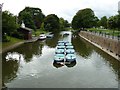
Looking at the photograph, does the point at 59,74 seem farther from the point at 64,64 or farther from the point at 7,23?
the point at 7,23

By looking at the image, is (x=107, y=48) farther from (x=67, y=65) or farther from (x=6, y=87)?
(x=6, y=87)

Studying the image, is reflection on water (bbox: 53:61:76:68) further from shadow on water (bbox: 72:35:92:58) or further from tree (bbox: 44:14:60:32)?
tree (bbox: 44:14:60:32)

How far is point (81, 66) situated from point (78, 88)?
13394mm

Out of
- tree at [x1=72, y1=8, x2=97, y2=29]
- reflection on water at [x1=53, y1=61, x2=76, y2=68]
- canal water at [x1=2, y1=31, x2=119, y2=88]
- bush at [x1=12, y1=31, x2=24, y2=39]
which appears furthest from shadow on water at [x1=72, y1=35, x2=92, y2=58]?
tree at [x1=72, y1=8, x2=97, y2=29]

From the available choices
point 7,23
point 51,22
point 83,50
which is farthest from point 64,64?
point 51,22

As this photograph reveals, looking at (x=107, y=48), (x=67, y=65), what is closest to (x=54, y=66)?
(x=67, y=65)

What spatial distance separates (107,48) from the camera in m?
57.4

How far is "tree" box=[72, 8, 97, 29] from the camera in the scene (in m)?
144

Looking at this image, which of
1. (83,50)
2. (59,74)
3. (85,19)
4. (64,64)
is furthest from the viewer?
(85,19)

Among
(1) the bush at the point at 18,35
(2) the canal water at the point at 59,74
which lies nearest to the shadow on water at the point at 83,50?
(2) the canal water at the point at 59,74

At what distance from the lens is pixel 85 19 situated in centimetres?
14500

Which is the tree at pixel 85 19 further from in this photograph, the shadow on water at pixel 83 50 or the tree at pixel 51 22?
the shadow on water at pixel 83 50

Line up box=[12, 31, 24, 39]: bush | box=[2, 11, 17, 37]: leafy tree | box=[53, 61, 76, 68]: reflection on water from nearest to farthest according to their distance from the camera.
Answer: box=[53, 61, 76, 68]: reflection on water < box=[2, 11, 17, 37]: leafy tree < box=[12, 31, 24, 39]: bush

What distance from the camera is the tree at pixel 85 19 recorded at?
Answer: 5664 inches
